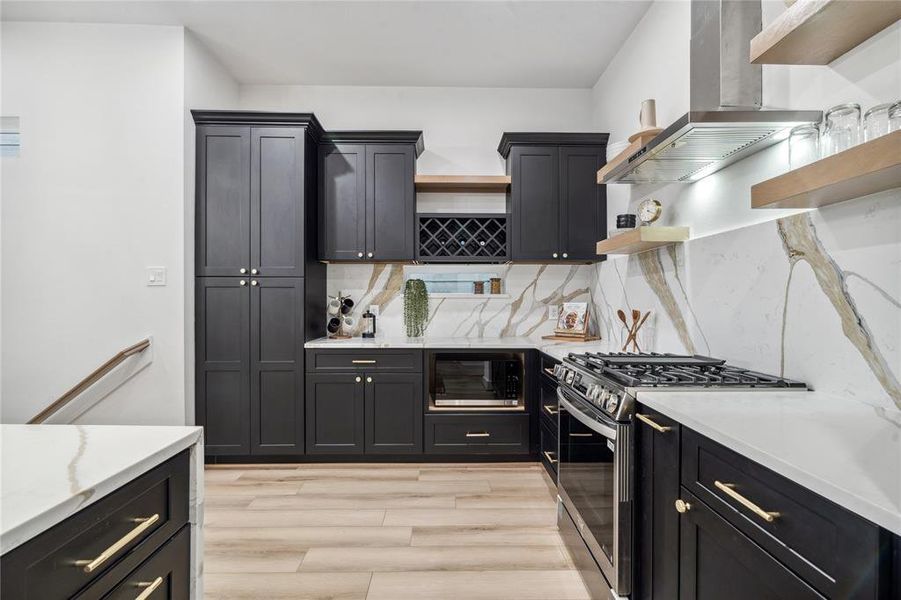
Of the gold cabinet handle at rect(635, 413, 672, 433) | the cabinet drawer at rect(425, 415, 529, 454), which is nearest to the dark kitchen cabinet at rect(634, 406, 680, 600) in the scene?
the gold cabinet handle at rect(635, 413, 672, 433)

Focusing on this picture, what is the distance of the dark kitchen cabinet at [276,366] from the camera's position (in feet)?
10.7

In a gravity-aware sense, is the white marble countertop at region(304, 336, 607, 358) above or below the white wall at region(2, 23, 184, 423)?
below

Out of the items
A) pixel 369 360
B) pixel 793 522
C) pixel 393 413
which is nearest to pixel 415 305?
pixel 369 360

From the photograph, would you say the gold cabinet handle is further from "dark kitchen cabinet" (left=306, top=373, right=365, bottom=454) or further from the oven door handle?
"dark kitchen cabinet" (left=306, top=373, right=365, bottom=454)

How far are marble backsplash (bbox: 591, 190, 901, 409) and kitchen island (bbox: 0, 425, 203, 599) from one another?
197cm

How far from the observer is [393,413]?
330cm

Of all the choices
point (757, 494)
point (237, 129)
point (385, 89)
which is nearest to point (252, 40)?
point (237, 129)

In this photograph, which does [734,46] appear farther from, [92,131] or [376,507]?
[92,131]

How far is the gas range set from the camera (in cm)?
157

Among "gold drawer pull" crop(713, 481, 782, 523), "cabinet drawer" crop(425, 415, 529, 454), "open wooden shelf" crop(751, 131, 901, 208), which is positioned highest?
"open wooden shelf" crop(751, 131, 901, 208)

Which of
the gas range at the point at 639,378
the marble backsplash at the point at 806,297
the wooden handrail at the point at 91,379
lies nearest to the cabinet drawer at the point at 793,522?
the gas range at the point at 639,378

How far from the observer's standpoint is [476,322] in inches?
154

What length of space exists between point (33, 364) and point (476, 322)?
326 cm

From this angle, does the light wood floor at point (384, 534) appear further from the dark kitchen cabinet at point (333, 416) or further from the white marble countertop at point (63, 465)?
the white marble countertop at point (63, 465)
